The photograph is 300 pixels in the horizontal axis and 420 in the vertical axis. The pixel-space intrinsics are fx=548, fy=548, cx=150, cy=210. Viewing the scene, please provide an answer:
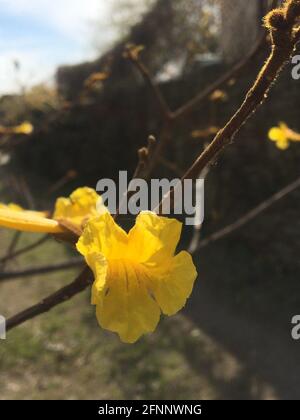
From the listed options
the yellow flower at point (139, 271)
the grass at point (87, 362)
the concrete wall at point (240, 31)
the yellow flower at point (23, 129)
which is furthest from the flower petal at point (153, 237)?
the concrete wall at point (240, 31)

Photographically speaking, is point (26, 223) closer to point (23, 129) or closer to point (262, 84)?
point (262, 84)

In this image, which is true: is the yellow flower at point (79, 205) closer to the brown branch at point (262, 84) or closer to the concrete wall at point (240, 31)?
the brown branch at point (262, 84)

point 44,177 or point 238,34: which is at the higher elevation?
point 238,34

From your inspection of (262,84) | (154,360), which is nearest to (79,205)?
(262,84)

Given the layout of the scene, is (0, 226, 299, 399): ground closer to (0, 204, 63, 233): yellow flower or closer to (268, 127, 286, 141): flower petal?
(268, 127, 286, 141): flower petal

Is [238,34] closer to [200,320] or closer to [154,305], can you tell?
[200,320]

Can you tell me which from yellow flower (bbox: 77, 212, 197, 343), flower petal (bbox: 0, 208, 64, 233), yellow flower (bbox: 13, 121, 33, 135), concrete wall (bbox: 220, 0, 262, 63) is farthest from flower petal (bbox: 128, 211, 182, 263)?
concrete wall (bbox: 220, 0, 262, 63)
